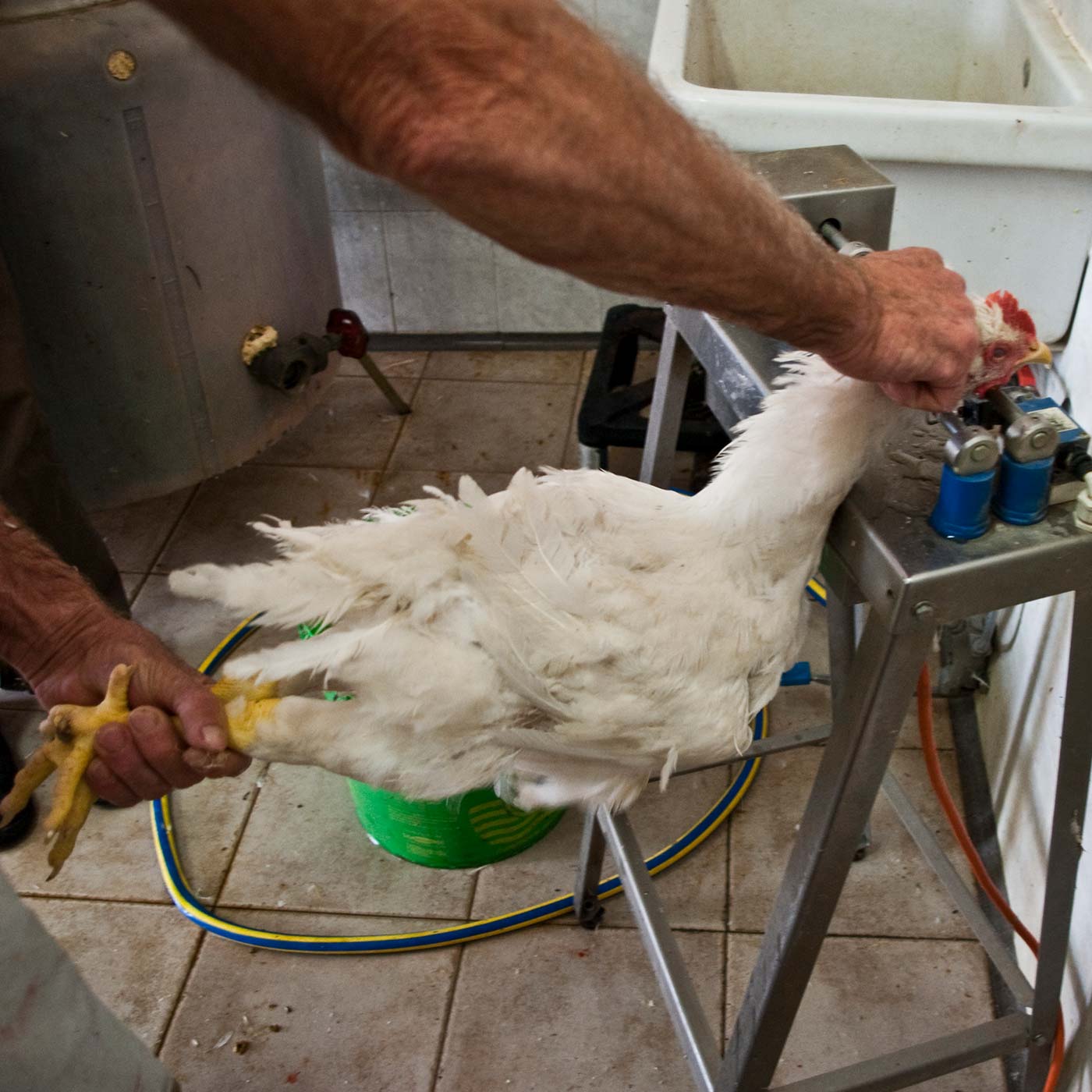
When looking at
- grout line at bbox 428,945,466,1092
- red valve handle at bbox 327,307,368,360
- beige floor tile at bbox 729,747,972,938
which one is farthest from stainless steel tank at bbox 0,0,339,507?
beige floor tile at bbox 729,747,972,938

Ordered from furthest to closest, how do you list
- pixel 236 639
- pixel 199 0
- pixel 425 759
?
1. pixel 236 639
2. pixel 425 759
3. pixel 199 0

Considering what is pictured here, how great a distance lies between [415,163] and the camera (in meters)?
0.43

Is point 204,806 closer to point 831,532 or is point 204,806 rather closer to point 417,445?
point 417,445

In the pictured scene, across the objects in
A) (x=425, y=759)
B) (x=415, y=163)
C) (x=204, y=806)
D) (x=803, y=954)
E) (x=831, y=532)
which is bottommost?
(x=204, y=806)

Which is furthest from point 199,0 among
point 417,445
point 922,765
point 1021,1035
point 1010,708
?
point 417,445

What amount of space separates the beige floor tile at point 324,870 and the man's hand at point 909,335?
1017 millimetres

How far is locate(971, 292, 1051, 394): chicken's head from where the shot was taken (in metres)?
0.67

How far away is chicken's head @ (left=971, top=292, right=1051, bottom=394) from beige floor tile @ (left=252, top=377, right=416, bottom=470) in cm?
163

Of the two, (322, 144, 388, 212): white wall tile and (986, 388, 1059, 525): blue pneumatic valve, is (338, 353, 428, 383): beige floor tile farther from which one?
(986, 388, 1059, 525): blue pneumatic valve

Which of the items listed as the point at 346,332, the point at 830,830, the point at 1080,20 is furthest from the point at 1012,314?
the point at 346,332

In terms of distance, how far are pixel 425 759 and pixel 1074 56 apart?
1136mm

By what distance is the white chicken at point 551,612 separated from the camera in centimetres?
72

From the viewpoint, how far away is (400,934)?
1344 millimetres

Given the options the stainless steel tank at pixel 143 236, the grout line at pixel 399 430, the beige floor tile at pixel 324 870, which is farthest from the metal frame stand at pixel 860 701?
the grout line at pixel 399 430
